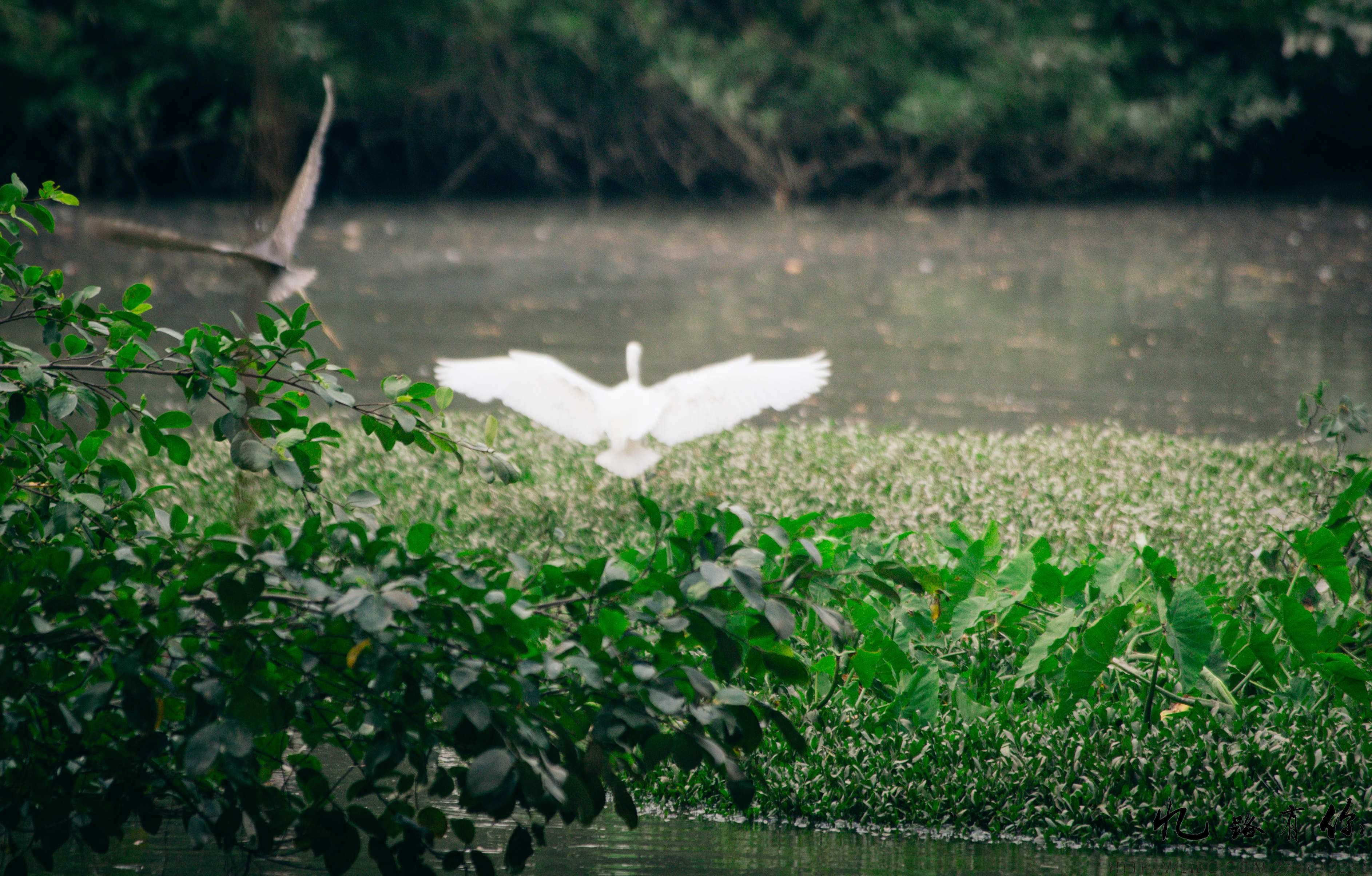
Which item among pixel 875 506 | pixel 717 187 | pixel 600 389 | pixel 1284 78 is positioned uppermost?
pixel 1284 78

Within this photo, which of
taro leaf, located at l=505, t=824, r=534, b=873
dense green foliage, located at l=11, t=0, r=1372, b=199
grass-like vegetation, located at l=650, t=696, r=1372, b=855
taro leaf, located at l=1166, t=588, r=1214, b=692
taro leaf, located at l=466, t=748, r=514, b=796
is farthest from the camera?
dense green foliage, located at l=11, t=0, r=1372, b=199

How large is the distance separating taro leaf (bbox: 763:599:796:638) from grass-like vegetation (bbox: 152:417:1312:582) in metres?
2.50

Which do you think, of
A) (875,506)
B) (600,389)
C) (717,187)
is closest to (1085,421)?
(875,506)

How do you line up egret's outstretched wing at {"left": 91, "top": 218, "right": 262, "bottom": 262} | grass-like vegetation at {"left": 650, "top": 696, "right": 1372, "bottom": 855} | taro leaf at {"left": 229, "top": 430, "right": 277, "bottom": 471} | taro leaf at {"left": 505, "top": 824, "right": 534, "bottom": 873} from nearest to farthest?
taro leaf at {"left": 505, "top": 824, "right": 534, "bottom": 873}
taro leaf at {"left": 229, "top": 430, "right": 277, "bottom": 471}
grass-like vegetation at {"left": 650, "top": 696, "right": 1372, "bottom": 855}
egret's outstretched wing at {"left": 91, "top": 218, "right": 262, "bottom": 262}

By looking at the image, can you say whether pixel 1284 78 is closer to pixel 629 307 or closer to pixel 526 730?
pixel 629 307

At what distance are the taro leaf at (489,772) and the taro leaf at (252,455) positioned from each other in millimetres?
747

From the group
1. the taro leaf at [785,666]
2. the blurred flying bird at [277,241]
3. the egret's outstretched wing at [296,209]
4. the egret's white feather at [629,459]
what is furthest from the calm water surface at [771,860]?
the egret's white feather at [629,459]

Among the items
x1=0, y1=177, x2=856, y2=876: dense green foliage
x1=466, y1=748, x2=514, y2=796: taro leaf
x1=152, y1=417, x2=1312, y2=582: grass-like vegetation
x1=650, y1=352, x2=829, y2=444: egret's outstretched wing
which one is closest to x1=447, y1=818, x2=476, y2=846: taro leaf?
x1=0, y1=177, x2=856, y2=876: dense green foliage

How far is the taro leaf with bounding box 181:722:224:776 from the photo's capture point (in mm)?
1841

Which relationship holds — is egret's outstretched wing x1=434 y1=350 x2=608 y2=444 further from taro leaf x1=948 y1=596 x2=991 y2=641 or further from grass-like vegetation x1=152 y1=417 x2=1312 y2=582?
taro leaf x1=948 y1=596 x2=991 y2=641

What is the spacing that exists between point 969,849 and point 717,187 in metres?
16.6

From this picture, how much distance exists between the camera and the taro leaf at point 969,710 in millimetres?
3352

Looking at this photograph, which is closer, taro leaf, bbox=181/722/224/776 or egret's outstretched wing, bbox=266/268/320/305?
taro leaf, bbox=181/722/224/776

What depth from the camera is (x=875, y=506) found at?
5227mm
